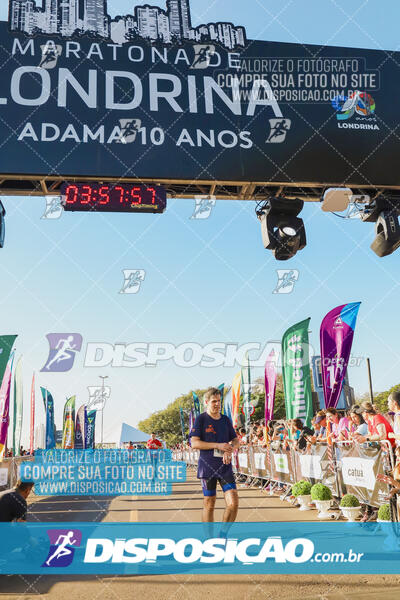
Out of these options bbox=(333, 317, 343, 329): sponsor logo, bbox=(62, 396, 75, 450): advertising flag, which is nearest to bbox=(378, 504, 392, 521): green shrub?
bbox=(333, 317, 343, 329): sponsor logo

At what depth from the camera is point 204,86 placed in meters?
8.77

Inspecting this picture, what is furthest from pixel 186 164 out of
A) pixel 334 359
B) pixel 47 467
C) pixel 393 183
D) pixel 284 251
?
pixel 47 467

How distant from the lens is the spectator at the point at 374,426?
7.82 meters

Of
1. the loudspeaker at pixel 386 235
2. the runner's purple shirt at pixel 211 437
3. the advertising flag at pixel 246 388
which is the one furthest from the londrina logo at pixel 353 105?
the advertising flag at pixel 246 388

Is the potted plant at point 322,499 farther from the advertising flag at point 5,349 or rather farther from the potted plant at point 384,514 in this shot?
the advertising flag at point 5,349

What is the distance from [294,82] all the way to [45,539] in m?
7.85

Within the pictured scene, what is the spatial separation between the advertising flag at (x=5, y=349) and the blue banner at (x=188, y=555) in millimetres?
9657

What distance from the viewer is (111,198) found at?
8062 mm

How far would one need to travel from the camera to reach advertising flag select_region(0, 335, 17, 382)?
48.8 feet

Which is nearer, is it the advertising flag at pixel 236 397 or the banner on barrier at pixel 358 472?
the banner on barrier at pixel 358 472

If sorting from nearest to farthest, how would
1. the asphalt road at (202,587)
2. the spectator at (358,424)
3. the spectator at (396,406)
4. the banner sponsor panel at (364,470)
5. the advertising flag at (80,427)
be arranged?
the asphalt road at (202,587), the spectator at (396,406), the banner sponsor panel at (364,470), the spectator at (358,424), the advertising flag at (80,427)

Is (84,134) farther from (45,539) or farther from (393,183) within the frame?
(45,539)

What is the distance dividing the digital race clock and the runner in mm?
3488

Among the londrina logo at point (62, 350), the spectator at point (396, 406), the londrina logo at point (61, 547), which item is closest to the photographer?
the londrina logo at point (61, 547)
